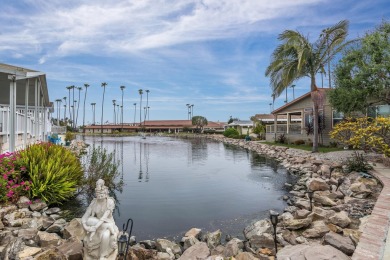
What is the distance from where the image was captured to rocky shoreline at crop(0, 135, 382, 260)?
5.19 metres

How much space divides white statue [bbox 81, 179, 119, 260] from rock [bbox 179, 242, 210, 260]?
1454 mm

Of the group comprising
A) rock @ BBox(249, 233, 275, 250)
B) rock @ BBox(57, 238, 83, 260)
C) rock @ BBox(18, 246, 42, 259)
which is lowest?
rock @ BBox(249, 233, 275, 250)

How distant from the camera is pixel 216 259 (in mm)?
4910

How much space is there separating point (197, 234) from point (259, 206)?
3671 mm

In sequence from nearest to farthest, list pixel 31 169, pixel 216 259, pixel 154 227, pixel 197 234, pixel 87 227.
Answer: pixel 87 227 < pixel 216 259 < pixel 197 234 < pixel 154 227 < pixel 31 169

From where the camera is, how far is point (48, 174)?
866 cm

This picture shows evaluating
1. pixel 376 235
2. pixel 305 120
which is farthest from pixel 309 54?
pixel 376 235

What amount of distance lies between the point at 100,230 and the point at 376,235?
15.4 feet

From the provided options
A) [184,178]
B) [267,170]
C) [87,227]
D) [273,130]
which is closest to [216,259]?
[87,227]

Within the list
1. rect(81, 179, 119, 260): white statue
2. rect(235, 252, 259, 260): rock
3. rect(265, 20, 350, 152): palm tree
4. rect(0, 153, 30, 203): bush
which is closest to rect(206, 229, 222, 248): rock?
rect(235, 252, 259, 260): rock

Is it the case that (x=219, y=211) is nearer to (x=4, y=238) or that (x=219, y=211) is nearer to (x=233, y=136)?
(x=4, y=238)

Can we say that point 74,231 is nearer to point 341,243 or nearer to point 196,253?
point 196,253

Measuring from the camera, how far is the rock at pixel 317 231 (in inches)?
251

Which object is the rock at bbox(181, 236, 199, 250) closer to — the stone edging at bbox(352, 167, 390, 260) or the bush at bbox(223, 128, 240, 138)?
the stone edging at bbox(352, 167, 390, 260)
